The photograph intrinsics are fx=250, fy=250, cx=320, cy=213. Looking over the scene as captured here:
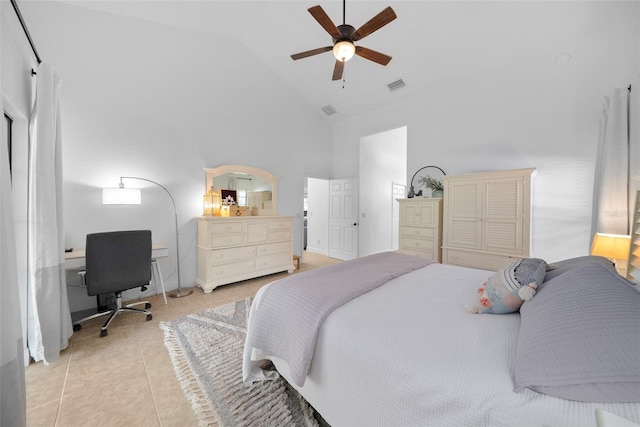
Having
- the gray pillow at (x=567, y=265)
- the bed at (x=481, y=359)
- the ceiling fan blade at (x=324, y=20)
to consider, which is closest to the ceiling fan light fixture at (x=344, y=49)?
the ceiling fan blade at (x=324, y=20)

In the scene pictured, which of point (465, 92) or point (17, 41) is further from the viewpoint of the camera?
point (465, 92)

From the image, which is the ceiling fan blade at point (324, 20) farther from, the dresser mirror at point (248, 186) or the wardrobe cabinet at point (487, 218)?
the dresser mirror at point (248, 186)

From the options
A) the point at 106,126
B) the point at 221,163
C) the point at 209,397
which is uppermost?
the point at 106,126

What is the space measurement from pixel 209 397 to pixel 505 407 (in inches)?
64.4

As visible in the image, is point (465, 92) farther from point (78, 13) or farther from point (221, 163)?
point (78, 13)

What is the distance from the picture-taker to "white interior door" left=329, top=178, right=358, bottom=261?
18.1ft

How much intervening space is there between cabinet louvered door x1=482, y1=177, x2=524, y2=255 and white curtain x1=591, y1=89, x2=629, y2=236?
2.10 ft

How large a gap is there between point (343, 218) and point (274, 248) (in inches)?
80.5

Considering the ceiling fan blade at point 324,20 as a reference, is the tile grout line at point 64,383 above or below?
below

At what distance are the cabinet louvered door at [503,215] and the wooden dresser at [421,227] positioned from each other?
0.59 metres

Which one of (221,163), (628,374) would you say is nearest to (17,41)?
(221,163)

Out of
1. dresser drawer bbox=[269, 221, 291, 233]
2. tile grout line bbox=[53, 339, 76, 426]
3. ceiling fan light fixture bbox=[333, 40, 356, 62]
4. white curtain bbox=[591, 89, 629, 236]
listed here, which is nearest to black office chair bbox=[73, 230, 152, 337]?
tile grout line bbox=[53, 339, 76, 426]

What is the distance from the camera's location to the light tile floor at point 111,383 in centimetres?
147

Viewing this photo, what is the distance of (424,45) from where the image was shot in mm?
3439
